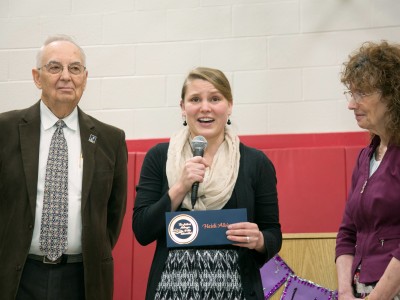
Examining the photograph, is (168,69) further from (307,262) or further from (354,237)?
(354,237)

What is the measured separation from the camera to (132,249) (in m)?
3.87

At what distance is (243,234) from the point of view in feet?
6.50

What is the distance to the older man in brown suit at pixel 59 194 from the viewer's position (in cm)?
233

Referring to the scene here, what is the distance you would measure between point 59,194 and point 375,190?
125cm

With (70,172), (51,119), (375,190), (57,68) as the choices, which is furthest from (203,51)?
(375,190)

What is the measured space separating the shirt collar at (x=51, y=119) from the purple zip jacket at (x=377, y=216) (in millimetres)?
1244

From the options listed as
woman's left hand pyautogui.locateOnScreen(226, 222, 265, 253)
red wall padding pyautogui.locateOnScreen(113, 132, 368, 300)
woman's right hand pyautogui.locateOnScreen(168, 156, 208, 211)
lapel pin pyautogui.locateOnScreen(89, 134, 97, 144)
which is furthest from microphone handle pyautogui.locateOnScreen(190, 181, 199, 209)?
red wall padding pyautogui.locateOnScreen(113, 132, 368, 300)

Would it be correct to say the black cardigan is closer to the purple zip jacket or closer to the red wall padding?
the purple zip jacket

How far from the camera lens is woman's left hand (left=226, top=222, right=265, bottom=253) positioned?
1.97 metres

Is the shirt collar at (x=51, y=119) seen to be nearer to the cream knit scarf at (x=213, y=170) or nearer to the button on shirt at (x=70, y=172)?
the button on shirt at (x=70, y=172)

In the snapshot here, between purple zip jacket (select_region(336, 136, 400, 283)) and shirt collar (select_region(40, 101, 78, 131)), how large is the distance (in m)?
1.24

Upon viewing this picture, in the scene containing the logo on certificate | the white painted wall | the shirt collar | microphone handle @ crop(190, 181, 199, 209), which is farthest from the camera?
the white painted wall

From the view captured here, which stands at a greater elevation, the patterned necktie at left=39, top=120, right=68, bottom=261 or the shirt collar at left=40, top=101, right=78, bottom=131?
the shirt collar at left=40, top=101, right=78, bottom=131

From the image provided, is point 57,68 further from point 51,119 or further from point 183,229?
point 183,229
